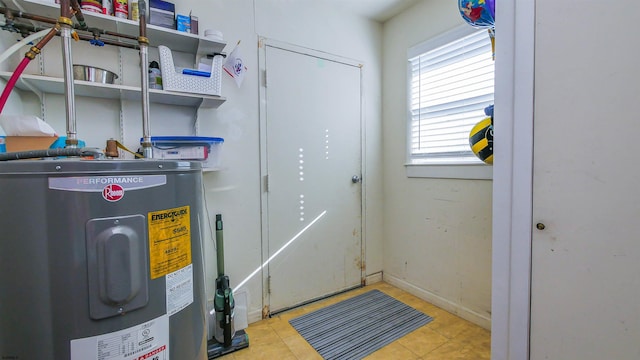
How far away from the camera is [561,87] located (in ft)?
3.08

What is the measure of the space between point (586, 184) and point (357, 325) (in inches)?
66.9

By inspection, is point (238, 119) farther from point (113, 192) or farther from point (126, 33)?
point (113, 192)

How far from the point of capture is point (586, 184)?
0.90 metres

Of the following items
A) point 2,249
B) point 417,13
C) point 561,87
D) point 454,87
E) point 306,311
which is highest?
point 417,13

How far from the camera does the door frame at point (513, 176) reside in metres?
1.01

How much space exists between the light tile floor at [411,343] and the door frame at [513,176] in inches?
29.0

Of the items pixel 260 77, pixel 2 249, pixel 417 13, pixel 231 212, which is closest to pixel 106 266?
pixel 2 249

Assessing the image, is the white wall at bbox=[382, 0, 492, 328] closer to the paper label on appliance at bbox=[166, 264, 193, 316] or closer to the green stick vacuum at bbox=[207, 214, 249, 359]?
the green stick vacuum at bbox=[207, 214, 249, 359]

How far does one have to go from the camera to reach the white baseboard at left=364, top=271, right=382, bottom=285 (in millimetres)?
2758

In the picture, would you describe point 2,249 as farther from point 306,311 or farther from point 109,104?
point 306,311

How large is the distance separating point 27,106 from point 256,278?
1.73 meters

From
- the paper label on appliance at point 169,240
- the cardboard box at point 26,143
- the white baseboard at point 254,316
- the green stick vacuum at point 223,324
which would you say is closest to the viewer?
the paper label on appliance at point 169,240

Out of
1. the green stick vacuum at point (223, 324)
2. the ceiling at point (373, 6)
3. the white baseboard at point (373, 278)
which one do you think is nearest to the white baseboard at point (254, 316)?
the green stick vacuum at point (223, 324)

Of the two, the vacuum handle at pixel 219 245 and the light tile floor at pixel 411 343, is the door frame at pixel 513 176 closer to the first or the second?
the light tile floor at pixel 411 343
